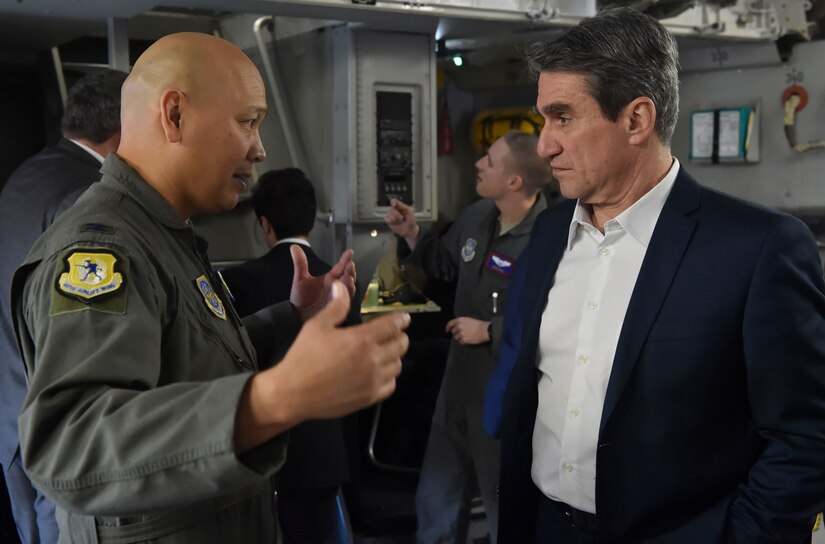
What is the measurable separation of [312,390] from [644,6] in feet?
11.5

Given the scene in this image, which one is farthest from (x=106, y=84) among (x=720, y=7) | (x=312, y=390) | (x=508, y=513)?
(x=720, y=7)

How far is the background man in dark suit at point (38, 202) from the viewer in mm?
2688

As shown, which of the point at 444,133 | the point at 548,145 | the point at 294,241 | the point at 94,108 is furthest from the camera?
the point at 444,133

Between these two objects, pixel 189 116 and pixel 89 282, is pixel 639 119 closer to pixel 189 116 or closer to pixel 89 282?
pixel 189 116

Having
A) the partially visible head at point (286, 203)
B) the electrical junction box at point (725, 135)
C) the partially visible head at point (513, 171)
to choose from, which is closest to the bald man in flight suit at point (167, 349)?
the partially visible head at point (286, 203)

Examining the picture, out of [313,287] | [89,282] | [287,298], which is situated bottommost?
[287,298]

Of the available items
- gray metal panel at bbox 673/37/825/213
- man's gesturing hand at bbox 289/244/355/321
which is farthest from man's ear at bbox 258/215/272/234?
gray metal panel at bbox 673/37/825/213

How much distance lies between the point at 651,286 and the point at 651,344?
126 mm

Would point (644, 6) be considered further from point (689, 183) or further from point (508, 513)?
point (508, 513)

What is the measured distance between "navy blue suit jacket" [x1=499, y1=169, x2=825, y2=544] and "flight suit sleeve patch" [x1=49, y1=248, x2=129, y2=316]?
3.40 feet

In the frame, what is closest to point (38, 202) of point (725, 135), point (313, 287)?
point (313, 287)

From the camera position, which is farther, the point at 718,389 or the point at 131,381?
the point at 718,389

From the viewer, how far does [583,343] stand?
72.1 inches

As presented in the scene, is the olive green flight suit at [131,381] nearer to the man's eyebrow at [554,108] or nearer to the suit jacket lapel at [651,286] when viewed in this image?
the suit jacket lapel at [651,286]
